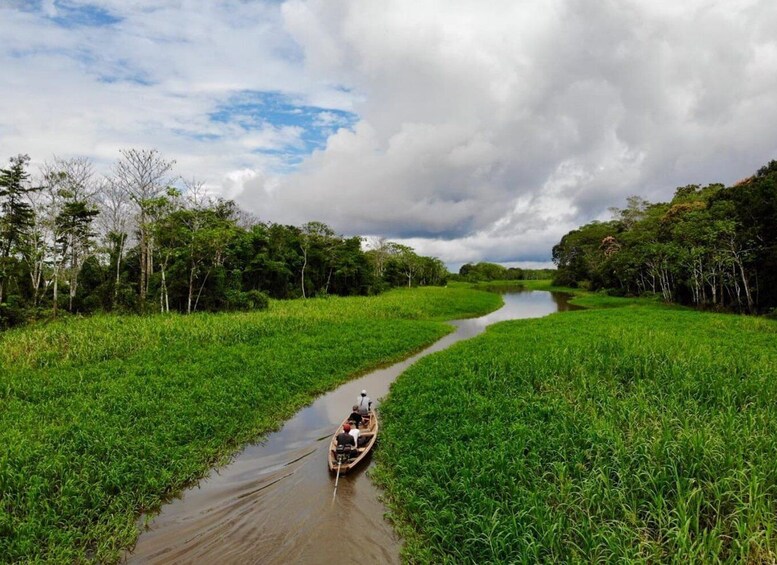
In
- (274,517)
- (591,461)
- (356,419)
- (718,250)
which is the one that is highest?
(718,250)

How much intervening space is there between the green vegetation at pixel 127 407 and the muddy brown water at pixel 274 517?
0.71 m

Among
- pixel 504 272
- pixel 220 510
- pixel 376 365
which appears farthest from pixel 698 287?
pixel 504 272

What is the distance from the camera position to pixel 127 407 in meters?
12.2

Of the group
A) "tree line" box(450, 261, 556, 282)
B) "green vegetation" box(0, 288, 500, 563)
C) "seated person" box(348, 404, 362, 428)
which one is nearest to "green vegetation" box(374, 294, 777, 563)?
"seated person" box(348, 404, 362, 428)

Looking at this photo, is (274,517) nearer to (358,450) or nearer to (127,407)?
(358,450)

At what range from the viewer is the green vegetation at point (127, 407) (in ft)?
26.0

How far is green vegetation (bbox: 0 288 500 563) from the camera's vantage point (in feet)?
26.0

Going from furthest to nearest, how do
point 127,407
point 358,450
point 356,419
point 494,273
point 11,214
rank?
point 494,273, point 11,214, point 356,419, point 127,407, point 358,450

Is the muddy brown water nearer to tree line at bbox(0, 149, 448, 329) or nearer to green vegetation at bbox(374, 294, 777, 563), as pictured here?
green vegetation at bbox(374, 294, 777, 563)

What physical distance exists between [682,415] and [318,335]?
20.0 meters

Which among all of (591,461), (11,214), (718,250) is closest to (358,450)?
(591,461)

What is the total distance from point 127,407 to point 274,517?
7.26 m

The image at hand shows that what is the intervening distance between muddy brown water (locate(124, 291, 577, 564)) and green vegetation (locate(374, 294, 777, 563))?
2.33 feet

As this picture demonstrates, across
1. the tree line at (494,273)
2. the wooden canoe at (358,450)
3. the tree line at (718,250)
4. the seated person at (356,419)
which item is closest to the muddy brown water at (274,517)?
the wooden canoe at (358,450)
